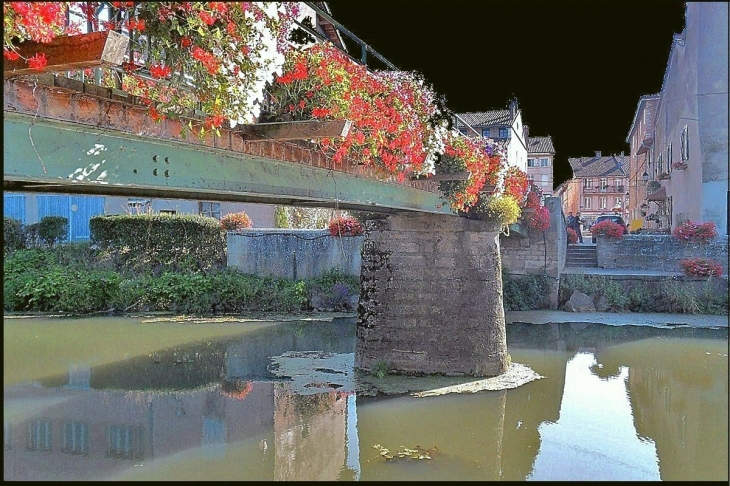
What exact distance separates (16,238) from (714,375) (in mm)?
19860

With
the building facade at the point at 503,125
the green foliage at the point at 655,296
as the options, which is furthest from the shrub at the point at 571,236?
the building facade at the point at 503,125

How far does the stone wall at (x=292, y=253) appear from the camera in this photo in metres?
19.0

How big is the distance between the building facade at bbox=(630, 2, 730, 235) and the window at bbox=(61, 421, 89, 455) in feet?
53.6

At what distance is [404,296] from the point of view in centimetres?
1019

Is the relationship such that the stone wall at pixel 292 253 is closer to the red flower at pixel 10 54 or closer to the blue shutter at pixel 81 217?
the blue shutter at pixel 81 217

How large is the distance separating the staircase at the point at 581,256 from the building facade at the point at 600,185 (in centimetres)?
3498

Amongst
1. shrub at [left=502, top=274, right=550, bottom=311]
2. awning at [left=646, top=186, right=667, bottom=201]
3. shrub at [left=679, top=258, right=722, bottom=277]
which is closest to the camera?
shrub at [left=679, top=258, right=722, bottom=277]

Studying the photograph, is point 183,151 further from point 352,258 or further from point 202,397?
point 352,258

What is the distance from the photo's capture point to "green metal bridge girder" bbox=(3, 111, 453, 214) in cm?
342

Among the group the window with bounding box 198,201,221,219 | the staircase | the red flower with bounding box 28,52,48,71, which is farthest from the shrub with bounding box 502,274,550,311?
the red flower with bounding box 28,52,48,71

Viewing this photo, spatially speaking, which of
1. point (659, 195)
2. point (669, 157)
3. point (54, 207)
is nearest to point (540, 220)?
point (669, 157)

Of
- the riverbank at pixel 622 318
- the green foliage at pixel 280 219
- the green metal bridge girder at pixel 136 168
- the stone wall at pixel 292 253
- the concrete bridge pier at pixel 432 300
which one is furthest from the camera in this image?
the green foliage at pixel 280 219

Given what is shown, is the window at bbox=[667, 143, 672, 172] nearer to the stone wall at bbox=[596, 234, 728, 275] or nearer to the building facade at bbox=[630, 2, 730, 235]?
the building facade at bbox=[630, 2, 730, 235]

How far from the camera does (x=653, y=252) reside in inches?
766
